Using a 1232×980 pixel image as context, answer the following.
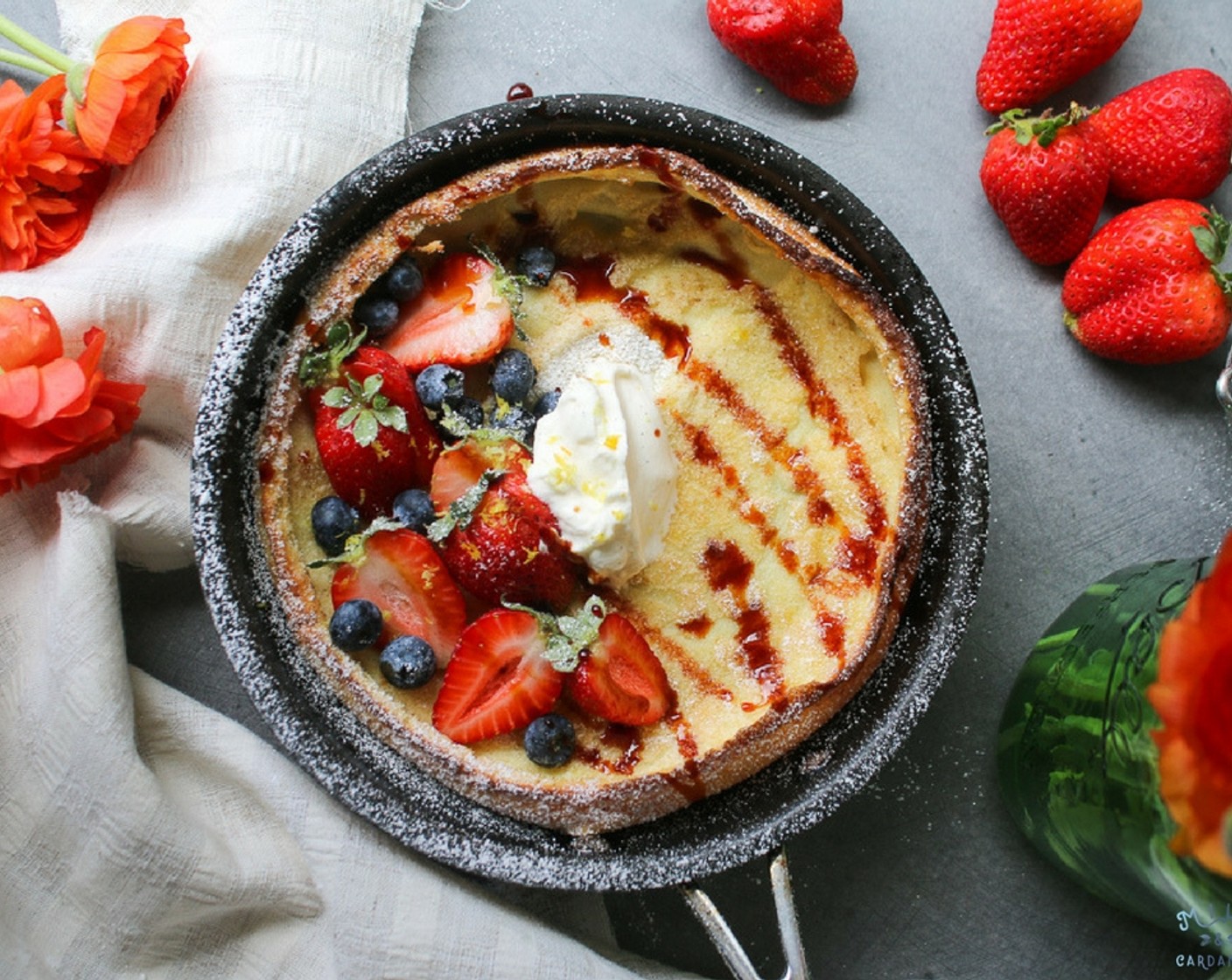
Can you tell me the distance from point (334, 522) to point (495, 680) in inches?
14.0

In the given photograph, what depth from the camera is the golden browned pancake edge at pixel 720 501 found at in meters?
1.80

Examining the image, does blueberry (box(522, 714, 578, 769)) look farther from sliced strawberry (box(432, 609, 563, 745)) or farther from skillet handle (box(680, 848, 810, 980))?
skillet handle (box(680, 848, 810, 980))

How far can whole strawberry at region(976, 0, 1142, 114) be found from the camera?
2090 millimetres

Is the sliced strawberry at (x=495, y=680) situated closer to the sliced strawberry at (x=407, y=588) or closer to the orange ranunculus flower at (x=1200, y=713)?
the sliced strawberry at (x=407, y=588)

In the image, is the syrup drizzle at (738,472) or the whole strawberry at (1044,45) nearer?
the syrup drizzle at (738,472)

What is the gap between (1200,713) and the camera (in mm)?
1023

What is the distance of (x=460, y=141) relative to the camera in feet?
6.15

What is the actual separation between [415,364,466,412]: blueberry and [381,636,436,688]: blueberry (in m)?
0.37

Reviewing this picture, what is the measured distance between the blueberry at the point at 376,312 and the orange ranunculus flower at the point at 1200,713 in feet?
4.11

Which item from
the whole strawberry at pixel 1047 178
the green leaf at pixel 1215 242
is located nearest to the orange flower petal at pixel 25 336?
the whole strawberry at pixel 1047 178

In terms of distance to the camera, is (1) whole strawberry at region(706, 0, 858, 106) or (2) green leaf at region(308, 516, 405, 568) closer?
(2) green leaf at region(308, 516, 405, 568)

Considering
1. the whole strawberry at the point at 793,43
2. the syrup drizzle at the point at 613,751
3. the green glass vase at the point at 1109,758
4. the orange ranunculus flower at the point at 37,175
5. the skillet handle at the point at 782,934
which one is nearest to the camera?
the green glass vase at the point at 1109,758

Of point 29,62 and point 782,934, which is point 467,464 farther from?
point 29,62

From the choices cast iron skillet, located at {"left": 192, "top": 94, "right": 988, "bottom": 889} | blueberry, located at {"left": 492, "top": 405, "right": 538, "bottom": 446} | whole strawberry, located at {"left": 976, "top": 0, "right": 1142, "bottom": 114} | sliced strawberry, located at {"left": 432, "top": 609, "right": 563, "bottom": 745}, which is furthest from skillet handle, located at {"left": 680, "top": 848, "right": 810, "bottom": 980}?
whole strawberry, located at {"left": 976, "top": 0, "right": 1142, "bottom": 114}
